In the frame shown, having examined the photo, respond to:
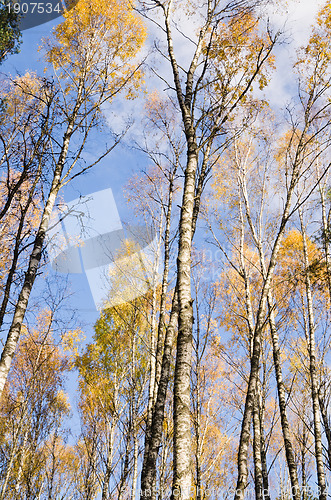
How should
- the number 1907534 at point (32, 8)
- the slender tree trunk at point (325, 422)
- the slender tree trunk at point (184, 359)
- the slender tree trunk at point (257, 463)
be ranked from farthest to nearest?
the number 1907534 at point (32, 8) < the slender tree trunk at point (325, 422) < the slender tree trunk at point (257, 463) < the slender tree trunk at point (184, 359)

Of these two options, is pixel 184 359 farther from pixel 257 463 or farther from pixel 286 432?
pixel 257 463

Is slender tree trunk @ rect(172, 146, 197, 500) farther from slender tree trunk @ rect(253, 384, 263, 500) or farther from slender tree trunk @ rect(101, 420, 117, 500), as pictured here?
slender tree trunk @ rect(101, 420, 117, 500)

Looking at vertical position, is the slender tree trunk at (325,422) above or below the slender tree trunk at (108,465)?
above

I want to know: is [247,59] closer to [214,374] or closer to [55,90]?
[55,90]

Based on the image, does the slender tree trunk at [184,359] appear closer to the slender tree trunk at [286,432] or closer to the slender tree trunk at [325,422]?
the slender tree trunk at [286,432]

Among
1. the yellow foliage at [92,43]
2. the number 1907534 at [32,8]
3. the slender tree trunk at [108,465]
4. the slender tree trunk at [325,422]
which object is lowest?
the slender tree trunk at [108,465]

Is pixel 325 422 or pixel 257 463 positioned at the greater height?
pixel 325 422

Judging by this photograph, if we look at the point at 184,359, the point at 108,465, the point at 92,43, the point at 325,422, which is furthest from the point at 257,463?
the point at 92,43

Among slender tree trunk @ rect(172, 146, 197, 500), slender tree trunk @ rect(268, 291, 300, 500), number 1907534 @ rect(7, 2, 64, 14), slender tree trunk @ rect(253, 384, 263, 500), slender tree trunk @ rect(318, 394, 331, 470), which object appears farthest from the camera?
number 1907534 @ rect(7, 2, 64, 14)

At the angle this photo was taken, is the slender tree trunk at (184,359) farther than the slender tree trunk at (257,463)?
No

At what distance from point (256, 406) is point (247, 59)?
23.3 ft

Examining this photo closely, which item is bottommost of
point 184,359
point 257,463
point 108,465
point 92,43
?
point 108,465

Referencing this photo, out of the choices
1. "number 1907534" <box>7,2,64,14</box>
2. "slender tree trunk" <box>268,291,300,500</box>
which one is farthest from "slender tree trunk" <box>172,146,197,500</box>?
"number 1907534" <box>7,2,64,14</box>

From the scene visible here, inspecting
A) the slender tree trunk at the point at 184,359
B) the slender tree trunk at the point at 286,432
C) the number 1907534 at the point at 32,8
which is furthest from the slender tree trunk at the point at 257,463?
the number 1907534 at the point at 32,8
